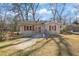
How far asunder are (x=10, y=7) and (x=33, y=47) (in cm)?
39

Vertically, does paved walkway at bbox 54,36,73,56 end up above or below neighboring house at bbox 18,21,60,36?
below

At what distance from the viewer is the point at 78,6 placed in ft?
8.22

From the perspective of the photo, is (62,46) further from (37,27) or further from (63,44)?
(37,27)

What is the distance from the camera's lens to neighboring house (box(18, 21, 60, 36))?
250 centimetres

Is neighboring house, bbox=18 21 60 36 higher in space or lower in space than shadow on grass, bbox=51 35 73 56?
higher

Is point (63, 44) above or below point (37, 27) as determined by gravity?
below

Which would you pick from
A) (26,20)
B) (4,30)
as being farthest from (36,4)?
(4,30)

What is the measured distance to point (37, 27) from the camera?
252 centimetres

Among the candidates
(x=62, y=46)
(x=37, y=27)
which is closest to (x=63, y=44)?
(x=62, y=46)

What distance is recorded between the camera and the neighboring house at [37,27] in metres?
2.50

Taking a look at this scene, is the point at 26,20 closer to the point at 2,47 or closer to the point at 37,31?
the point at 37,31

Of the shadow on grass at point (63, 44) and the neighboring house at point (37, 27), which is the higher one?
the neighboring house at point (37, 27)

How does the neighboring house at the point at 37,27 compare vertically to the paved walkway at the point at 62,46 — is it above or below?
above

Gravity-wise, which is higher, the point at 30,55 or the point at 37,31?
the point at 37,31
